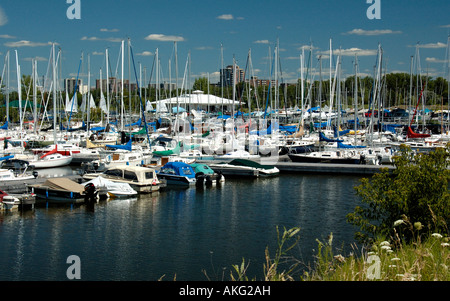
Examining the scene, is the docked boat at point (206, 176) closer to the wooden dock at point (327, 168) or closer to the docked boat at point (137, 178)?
the docked boat at point (137, 178)

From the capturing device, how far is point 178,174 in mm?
41938

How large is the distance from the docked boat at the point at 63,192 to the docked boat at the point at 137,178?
12.0 ft

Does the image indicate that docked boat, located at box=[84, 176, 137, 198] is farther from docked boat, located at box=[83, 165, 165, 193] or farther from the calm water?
docked boat, located at box=[83, 165, 165, 193]

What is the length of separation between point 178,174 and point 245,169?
750 cm

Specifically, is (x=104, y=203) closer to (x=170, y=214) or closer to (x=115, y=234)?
(x=170, y=214)

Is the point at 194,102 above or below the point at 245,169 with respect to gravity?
above

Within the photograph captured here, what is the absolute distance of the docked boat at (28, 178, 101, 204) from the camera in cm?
3428

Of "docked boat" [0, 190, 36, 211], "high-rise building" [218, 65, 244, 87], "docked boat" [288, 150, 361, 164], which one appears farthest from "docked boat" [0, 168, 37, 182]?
"high-rise building" [218, 65, 244, 87]

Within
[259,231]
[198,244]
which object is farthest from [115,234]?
[259,231]

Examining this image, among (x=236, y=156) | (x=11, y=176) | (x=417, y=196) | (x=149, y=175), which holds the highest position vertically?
(x=417, y=196)

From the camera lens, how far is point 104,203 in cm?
3462

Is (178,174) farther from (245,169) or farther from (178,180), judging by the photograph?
(245,169)

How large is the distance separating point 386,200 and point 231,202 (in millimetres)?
19554

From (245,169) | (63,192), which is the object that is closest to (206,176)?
(245,169)
